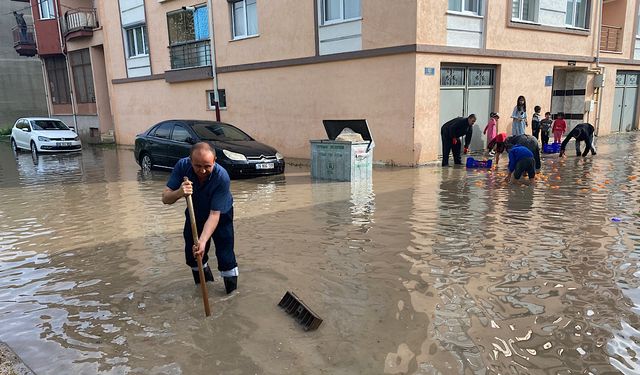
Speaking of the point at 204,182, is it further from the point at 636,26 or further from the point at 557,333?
the point at 636,26

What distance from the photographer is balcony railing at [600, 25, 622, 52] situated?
18.1 metres

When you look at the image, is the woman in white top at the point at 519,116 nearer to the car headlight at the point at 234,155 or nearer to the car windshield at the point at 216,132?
the car windshield at the point at 216,132

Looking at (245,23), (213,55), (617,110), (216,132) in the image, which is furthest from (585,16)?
(216,132)

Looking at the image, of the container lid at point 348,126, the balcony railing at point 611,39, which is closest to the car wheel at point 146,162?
the container lid at point 348,126

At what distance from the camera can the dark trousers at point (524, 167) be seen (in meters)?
8.88

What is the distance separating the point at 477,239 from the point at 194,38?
15.6 metres

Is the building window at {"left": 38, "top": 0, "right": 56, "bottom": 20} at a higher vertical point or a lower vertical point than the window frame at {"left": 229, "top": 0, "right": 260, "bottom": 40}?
higher

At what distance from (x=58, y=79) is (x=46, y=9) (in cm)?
381

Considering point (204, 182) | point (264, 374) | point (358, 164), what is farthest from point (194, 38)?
point (264, 374)

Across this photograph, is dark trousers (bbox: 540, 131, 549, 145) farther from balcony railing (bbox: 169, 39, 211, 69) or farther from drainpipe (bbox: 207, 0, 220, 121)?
balcony railing (bbox: 169, 39, 211, 69)

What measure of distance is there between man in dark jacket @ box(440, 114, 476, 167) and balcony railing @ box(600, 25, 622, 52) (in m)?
10.1

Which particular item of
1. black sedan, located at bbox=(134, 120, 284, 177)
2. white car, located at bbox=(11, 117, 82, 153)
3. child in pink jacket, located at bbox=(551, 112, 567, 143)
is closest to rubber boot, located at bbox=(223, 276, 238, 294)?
black sedan, located at bbox=(134, 120, 284, 177)

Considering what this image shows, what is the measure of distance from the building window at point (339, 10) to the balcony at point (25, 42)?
22.9m

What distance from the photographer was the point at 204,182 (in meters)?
4.05
